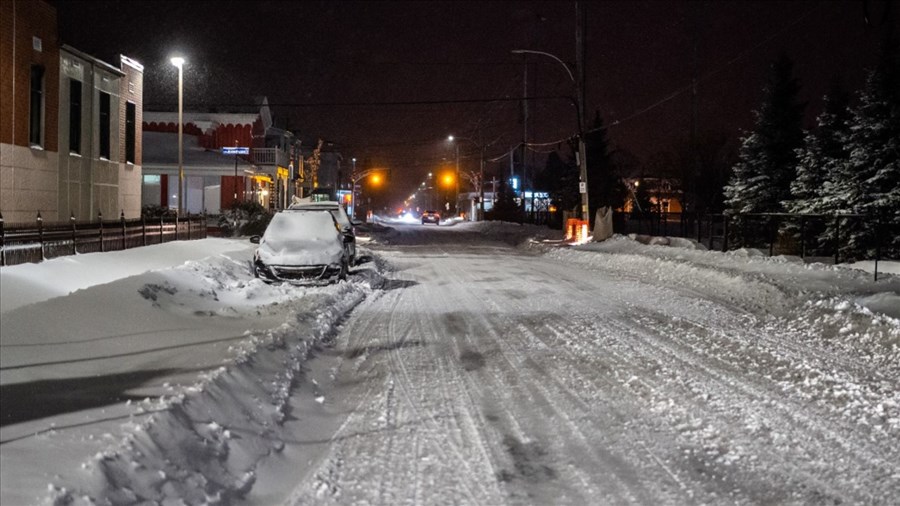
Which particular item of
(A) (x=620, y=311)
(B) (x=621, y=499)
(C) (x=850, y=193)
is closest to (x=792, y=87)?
(C) (x=850, y=193)

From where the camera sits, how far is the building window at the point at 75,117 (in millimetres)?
25516

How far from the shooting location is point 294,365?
935 centimetres

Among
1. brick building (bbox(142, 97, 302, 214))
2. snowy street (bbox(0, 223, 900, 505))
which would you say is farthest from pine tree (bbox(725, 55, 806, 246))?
brick building (bbox(142, 97, 302, 214))

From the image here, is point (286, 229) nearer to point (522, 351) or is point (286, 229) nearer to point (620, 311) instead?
point (620, 311)

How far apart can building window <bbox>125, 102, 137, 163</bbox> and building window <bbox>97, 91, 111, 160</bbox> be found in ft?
6.72

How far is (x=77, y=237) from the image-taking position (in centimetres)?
1670

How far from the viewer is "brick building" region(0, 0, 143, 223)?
2111 centimetres

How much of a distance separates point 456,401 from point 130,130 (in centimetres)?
2706

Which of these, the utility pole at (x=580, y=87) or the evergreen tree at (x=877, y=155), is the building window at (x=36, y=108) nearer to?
the utility pole at (x=580, y=87)

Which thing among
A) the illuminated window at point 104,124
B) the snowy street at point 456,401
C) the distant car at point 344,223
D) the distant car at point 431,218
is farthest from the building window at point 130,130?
the distant car at point 431,218

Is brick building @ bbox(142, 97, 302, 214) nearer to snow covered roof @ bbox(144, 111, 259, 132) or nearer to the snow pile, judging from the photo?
snow covered roof @ bbox(144, 111, 259, 132)

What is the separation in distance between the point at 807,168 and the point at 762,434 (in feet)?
85.9

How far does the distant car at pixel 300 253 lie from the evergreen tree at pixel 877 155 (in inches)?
638

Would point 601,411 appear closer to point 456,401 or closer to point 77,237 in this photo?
point 456,401
